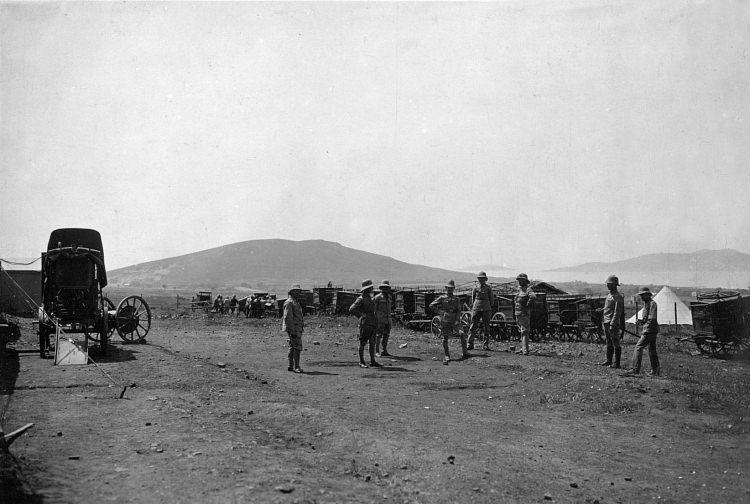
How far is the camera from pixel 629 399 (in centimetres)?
891

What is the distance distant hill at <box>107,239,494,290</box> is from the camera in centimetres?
16575

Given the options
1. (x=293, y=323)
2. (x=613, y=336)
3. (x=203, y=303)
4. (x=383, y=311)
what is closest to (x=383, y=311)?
(x=383, y=311)

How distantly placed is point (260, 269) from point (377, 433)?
170m

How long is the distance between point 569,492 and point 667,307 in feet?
86.7

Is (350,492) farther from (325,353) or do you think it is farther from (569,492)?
(325,353)

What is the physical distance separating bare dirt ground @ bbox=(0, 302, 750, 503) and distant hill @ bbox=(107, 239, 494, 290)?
143 m

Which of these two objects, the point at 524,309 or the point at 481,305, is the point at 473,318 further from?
the point at 524,309

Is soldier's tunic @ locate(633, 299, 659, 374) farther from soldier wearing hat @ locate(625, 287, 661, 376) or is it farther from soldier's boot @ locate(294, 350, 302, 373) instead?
soldier's boot @ locate(294, 350, 302, 373)

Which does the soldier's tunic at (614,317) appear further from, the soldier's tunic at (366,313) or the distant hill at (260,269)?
the distant hill at (260,269)

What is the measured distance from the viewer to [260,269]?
567 ft

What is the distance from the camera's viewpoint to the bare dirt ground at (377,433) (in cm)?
521

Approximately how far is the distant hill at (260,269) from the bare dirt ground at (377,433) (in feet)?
470

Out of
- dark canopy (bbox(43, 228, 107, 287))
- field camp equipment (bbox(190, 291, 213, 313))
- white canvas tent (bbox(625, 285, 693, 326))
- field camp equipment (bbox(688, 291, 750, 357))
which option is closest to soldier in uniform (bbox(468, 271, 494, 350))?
field camp equipment (bbox(688, 291, 750, 357))

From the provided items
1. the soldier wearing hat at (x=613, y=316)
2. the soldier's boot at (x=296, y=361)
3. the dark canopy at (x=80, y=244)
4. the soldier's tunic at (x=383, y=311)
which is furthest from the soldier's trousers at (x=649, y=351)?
the dark canopy at (x=80, y=244)
